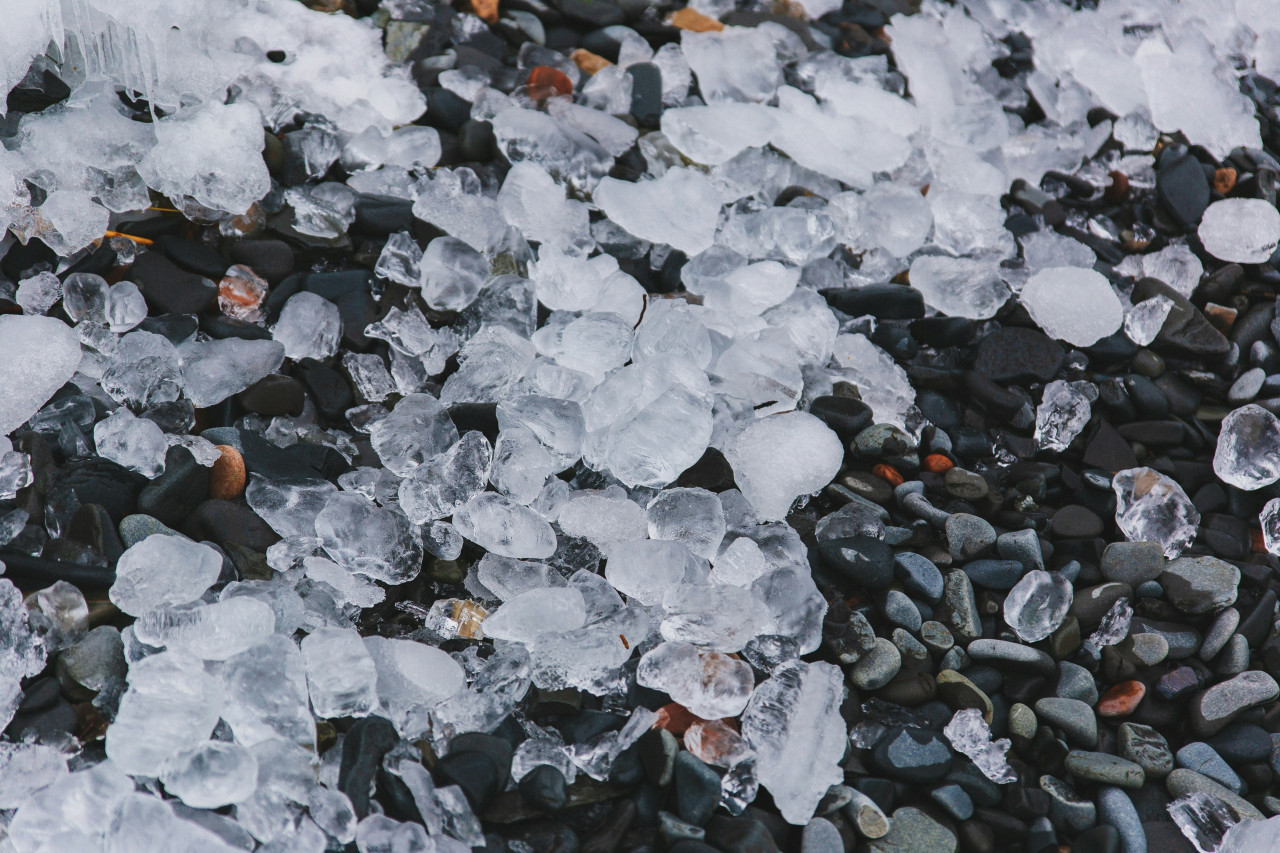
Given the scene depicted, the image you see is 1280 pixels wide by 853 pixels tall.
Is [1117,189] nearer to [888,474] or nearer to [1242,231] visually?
[1242,231]

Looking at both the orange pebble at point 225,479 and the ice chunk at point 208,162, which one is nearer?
the orange pebble at point 225,479

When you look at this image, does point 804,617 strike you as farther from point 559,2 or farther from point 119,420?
point 559,2

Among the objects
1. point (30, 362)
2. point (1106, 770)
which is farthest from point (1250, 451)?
point (30, 362)

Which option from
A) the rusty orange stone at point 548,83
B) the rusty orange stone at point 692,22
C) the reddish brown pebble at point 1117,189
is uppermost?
the rusty orange stone at point 692,22

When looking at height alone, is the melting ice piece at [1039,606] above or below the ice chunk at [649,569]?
below

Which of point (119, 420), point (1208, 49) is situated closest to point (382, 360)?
point (119, 420)

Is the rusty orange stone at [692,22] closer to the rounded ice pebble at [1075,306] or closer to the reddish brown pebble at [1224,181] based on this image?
the rounded ice pebble at [1075,306]

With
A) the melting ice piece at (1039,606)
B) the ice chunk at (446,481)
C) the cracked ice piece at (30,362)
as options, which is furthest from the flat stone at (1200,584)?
the cracked ice piece at (30,362)
